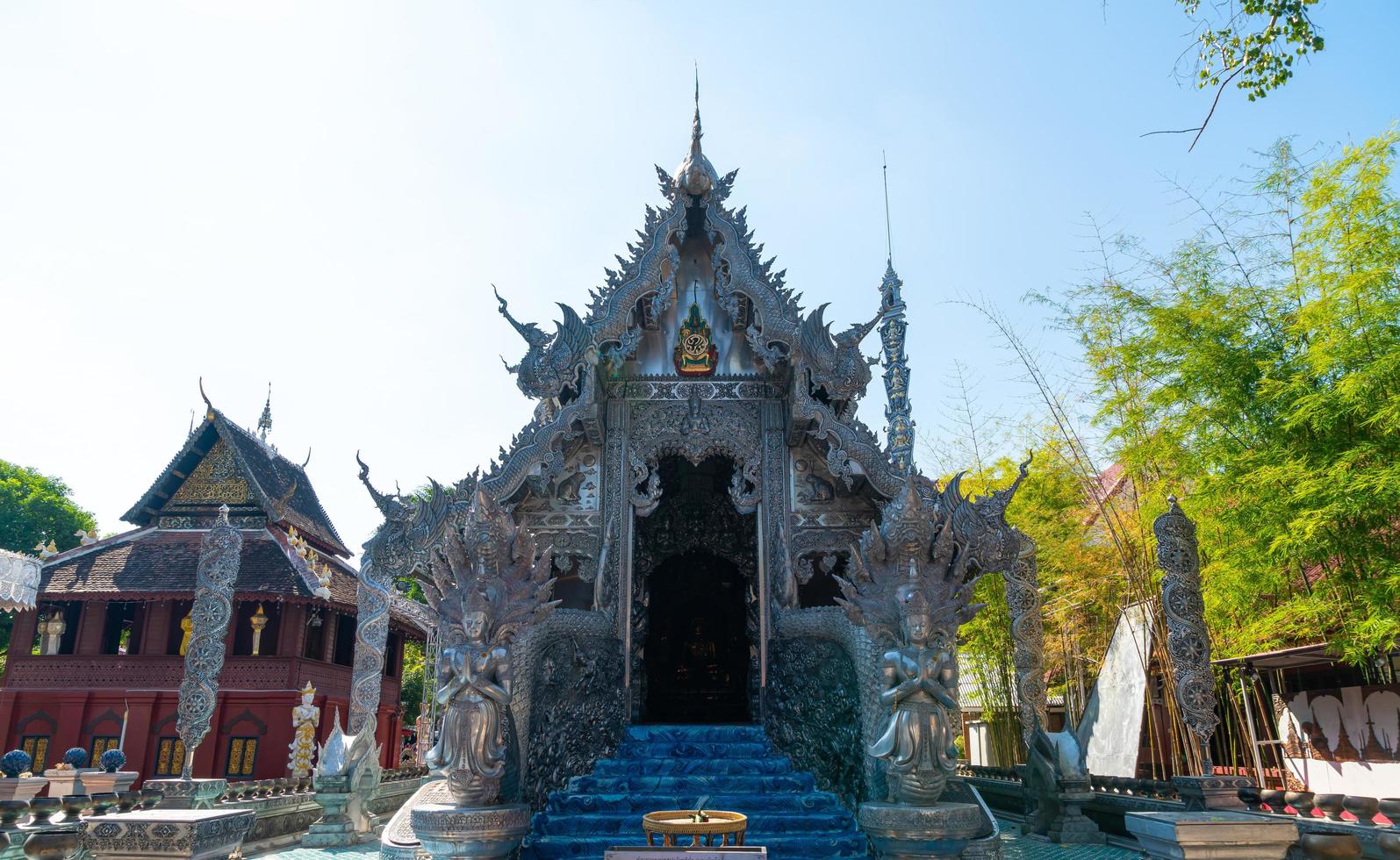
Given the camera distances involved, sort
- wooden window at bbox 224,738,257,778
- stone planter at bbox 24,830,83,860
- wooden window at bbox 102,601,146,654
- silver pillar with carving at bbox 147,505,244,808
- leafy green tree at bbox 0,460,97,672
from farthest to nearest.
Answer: leafy green tree at bbox 0,460,97,672
wooden window at bbox 102,601,146,654
wooden window at bbox 224,738,257,778
silver pillar with carving at bbox 147,505,244,808
stone planter at bbox 24,830,83,860

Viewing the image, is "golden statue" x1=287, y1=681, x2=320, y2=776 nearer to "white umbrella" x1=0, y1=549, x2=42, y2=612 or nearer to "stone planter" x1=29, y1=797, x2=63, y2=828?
"white umbrella" x1=0, y1=549, x2=42, y2=612

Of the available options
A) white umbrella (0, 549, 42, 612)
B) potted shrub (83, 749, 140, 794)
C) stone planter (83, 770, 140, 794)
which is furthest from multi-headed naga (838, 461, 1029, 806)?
white umbrella (0, 549, 42, 612)

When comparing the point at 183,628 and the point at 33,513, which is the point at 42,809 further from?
the point at 33,513

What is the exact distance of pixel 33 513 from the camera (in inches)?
937

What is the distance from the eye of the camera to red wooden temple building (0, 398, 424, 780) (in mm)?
16125

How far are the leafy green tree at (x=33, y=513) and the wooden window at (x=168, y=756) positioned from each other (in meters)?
10.8

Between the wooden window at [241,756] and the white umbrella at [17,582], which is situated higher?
the white umbrella at [17,582]

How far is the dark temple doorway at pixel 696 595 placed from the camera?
9.35 m

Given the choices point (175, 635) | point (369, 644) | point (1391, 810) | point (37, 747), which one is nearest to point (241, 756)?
point (175, 635)

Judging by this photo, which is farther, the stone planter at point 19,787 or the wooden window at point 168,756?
the wooden window at point 168,756

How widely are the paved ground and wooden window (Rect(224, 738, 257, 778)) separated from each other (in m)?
10.4

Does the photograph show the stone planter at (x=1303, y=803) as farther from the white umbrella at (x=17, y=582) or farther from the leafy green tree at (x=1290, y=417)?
the white umbrella at (x=17, y=582)

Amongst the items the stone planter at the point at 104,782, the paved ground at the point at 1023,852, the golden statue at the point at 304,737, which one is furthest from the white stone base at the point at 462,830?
the golden statue at the point at 304,737

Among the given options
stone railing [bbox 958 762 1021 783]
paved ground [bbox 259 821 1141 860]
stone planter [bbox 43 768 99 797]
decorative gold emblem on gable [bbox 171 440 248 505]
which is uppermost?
decorative gold emblem on gable [bbox 171 440 248 505]
